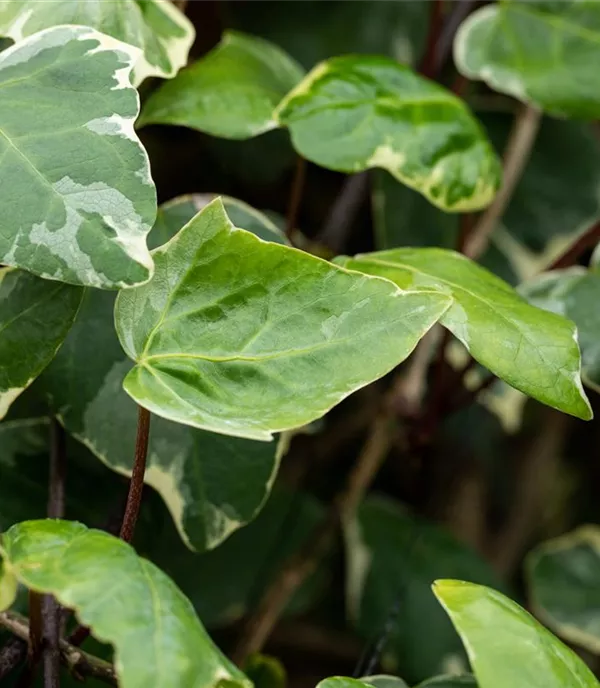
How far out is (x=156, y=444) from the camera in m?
0.48

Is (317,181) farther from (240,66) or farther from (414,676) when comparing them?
(414,676)

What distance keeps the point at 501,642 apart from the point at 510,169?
0.56 meters

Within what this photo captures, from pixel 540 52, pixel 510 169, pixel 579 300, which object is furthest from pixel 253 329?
pixel 510 169

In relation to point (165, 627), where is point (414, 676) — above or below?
below

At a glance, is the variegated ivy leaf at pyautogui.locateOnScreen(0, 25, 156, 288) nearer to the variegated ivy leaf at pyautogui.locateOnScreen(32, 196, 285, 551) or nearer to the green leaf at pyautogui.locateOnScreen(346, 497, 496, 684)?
the variegated ivy leaf at pyautogui.locateOnScreen(32, 196, 285, 551)

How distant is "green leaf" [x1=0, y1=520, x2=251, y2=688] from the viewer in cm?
29

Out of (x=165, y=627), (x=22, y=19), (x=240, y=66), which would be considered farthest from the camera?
(x=240, y=66)

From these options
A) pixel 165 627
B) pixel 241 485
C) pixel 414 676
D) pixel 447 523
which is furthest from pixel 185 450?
pixel 447 523

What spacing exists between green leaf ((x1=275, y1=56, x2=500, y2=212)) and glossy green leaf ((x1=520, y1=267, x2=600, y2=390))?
8cm

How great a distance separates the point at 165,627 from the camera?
1.01 ft

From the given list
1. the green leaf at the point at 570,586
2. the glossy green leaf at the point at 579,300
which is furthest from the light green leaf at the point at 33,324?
the green leaf at the point at 570,586

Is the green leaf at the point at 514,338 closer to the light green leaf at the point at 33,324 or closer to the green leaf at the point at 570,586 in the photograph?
the light green leaf at the point at 33,324

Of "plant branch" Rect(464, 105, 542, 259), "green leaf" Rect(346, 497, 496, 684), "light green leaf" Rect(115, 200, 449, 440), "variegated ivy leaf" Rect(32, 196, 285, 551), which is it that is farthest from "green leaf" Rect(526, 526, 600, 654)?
"light green leaf" Rect(115, 200, 449, 440)

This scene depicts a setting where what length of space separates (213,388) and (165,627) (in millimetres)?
107
